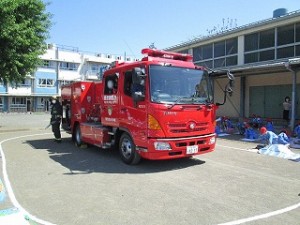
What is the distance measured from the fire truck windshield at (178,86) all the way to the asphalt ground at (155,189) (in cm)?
177

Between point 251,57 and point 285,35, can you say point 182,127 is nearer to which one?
point 285,35

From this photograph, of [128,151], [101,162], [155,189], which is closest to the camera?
[155,189]

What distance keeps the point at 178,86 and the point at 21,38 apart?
12078 millimetres

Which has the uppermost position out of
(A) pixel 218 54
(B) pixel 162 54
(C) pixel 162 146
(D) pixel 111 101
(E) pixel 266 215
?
(A) pixel 218 54

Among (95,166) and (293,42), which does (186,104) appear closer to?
(95,166)

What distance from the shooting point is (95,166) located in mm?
8633

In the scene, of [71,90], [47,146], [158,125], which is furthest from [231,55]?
[158,125]

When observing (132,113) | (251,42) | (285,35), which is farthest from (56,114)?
(285,35)

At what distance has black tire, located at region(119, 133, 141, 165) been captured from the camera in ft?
27.5

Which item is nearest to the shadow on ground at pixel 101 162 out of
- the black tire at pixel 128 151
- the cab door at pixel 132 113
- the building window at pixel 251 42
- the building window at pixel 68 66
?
the black tire at pixel 128 151

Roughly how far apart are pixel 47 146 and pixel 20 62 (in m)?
7.98

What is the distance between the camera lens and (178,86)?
8.05m

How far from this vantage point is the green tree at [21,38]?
16156mm

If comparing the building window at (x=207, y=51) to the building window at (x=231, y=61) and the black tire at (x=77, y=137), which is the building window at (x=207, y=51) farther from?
the black tire at (x=77, y=137)
